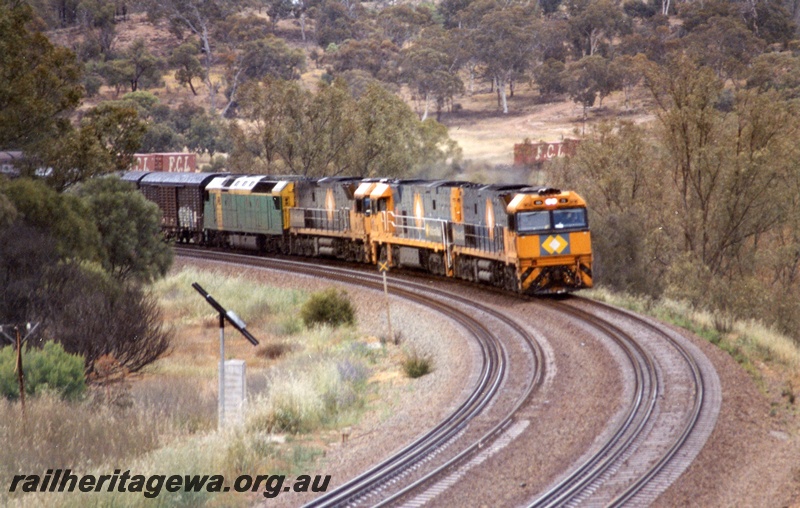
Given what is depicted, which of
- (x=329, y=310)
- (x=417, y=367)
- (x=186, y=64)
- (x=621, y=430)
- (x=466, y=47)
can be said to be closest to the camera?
(x=621, y=430)

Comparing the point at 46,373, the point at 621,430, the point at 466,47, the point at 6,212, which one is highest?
the point at 466,47

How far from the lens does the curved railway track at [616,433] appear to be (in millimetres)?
13000

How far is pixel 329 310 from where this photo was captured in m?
28.2

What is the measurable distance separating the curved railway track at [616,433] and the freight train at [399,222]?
145 inches

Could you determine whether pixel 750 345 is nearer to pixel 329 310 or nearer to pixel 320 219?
pixel 329 310

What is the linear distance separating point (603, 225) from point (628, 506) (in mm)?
29883

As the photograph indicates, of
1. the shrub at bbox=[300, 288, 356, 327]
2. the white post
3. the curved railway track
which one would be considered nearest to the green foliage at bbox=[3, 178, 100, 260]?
the shrub at bbox=[300, 288, 356, 327]

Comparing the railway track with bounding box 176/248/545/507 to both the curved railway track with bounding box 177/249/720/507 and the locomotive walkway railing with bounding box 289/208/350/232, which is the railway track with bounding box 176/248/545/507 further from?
the locomotive walkway railing with bounding box 289/208/350/232

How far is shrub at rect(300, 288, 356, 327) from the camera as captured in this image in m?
28.1

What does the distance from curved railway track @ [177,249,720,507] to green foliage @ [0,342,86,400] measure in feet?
23.8

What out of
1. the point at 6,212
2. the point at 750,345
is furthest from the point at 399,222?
the point at 750,345

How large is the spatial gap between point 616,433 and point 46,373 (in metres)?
10.3

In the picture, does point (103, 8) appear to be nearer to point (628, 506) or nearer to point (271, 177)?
point (271, 177)

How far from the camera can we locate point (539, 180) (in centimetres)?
7788
